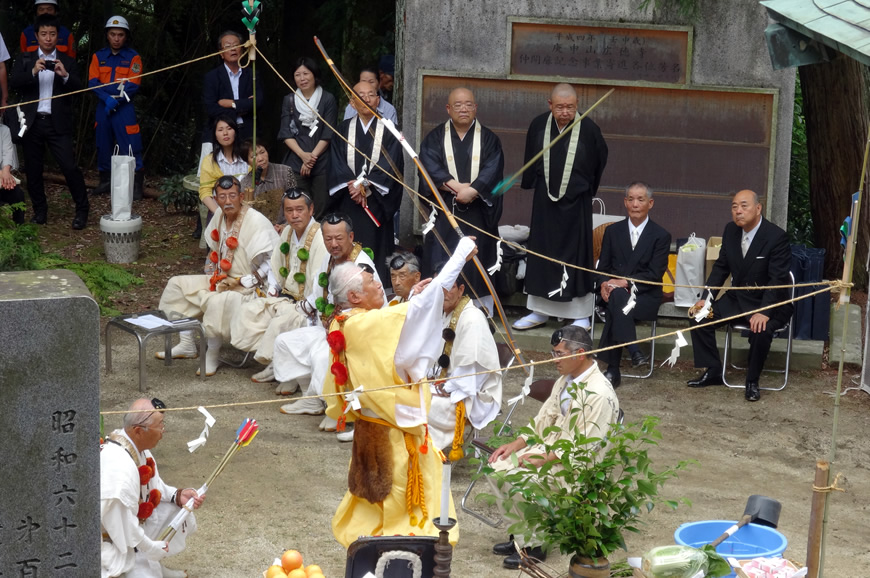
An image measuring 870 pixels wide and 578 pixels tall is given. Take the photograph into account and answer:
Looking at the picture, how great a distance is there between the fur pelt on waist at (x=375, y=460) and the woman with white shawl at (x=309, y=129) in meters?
4.68

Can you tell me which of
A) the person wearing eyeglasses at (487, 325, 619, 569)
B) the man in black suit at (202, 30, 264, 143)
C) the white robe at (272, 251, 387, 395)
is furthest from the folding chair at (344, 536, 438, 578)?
the man in black suit at (202, 30, 264, 143)

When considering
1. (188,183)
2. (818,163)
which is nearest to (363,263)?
(188,183)

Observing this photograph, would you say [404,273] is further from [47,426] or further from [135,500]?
[47,426]

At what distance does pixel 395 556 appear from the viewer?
4.84m

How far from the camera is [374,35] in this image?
12.4 m

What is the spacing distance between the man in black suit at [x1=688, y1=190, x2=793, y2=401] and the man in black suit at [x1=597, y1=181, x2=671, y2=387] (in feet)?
1.45

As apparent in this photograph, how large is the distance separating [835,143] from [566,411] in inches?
233

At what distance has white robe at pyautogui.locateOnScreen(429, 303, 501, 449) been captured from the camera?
22.0ft

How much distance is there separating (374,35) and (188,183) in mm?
2571

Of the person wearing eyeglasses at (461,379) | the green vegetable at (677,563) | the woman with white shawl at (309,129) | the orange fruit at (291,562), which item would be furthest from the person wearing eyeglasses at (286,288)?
the green vegetable at (677,563)

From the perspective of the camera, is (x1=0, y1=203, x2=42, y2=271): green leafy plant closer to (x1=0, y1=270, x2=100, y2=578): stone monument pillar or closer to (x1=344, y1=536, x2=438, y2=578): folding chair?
(x1=0, y1=270, x2=100, y2=578): stone monument pillar

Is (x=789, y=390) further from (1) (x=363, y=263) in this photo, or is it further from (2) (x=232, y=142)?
(2) (x=232, y=142)

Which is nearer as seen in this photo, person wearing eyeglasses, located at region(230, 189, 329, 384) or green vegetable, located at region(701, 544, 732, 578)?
green vegetable, located at region(701, 544, 732, 578)

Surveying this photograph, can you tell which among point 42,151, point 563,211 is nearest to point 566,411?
point 563,211
